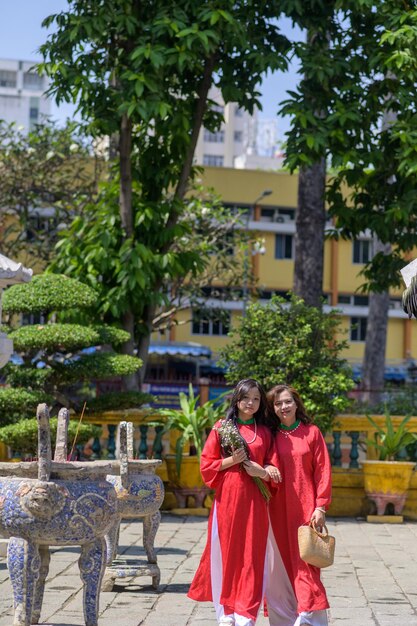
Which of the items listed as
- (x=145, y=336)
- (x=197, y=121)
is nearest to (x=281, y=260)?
(x=197, y=121)

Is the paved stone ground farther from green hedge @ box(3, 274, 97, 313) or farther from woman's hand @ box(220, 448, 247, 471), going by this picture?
green hedge @ box(3, 274, 97, 313)

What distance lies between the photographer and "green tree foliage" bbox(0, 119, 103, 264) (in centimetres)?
2367

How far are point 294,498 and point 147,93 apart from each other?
7286mm

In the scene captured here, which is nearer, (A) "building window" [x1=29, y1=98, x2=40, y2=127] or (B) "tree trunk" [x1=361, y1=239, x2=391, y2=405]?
(B) "tree trunk" [x1=361, y1=239, x2=391, y2=405]

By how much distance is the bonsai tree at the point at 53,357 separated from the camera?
11.7 metres

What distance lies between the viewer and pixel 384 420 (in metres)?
13.8

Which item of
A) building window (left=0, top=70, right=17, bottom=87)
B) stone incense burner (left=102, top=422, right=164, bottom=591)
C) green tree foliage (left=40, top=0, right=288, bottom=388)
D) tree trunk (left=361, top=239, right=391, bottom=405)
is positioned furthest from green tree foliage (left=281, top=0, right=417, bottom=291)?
building window (left=0, top=70, right=17, bottom=87)

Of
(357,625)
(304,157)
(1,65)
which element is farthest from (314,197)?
(1,65)

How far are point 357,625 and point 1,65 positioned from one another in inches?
3504

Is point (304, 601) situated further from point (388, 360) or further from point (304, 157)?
point (388, 360)

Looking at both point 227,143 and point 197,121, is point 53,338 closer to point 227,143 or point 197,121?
point 197,121

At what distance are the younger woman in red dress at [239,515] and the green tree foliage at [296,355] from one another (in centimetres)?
576

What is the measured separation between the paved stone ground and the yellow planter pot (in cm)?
90

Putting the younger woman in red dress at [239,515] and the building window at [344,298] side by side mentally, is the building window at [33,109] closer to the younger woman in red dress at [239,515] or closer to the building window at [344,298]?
the building window at [344,298]
